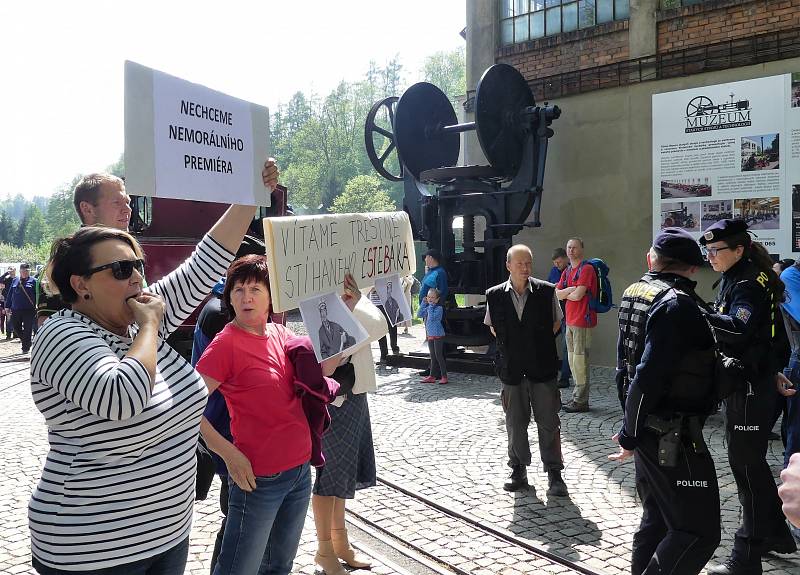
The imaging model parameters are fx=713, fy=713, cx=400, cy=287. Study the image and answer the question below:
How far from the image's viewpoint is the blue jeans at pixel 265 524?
8.75ft

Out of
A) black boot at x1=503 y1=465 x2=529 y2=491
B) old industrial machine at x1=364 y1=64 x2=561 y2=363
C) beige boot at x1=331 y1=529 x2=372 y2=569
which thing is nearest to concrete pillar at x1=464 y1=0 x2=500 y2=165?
old industrial machine at x1=364 y1=64 x2=561 y2=363

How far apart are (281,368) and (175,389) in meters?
0.89

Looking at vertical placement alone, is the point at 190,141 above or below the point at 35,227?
below

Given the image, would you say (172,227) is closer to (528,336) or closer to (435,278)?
(435,278)

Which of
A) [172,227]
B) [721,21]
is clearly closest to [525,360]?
[172,227]

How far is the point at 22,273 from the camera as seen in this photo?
15117 mm

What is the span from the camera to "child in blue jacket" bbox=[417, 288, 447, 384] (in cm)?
988

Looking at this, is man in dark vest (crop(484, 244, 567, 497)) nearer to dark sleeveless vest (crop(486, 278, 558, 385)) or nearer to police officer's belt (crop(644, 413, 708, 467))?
dark sleeveless vest (crop(486, 278, 558, 385))

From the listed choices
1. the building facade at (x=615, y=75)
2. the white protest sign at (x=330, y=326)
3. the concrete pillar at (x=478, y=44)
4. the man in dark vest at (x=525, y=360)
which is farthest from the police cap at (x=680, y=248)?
the concrete pillar at (x=478, y=44)

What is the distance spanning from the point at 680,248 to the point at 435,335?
6.78m

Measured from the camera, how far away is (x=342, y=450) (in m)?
3.72

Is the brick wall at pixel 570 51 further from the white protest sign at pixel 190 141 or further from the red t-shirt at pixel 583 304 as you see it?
the white protest sign at pixel 190 141

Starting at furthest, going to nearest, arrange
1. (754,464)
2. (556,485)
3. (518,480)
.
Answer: (518,480) → (556,485) → (754,464)

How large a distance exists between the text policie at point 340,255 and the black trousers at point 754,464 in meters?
1.96
